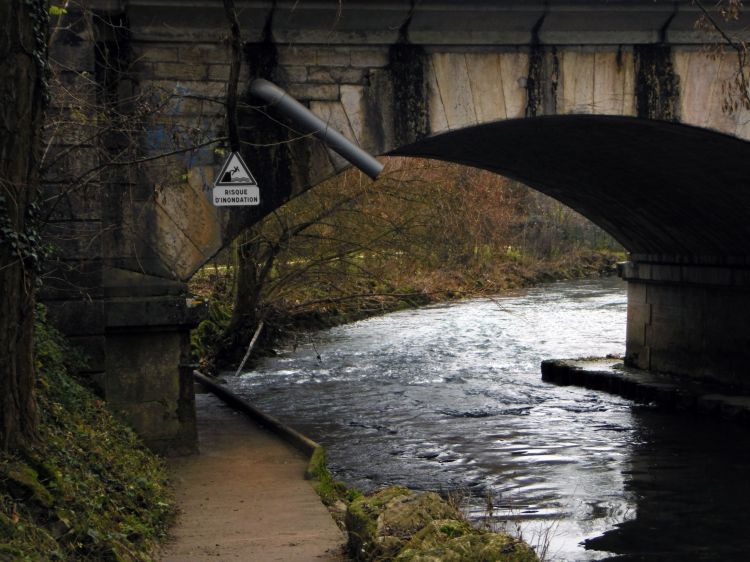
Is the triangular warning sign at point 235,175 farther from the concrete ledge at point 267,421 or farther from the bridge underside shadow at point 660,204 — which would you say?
the bridge underside shadow at point 660,204

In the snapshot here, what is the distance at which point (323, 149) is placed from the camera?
9.44m

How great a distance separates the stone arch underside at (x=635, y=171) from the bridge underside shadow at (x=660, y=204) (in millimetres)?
18

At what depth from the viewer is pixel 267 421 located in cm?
1116

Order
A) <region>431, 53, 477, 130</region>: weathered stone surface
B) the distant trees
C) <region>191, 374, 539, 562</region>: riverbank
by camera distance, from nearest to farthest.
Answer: <region>191, 374, 539, 562</region>: riverbank
<region>431, 53, 477, 130</region>: weathered stone surface
the distant trees

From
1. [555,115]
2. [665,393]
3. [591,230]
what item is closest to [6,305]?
[555,115]

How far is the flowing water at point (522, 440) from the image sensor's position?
8719mm

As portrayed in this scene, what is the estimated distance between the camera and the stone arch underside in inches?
440

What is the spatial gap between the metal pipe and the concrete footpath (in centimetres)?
257

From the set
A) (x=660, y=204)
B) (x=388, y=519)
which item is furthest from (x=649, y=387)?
(x=388, y=519)

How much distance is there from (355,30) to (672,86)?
323cm

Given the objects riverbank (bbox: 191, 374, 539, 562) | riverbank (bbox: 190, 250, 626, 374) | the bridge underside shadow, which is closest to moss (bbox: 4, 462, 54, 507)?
riverbank (bbox: 191, 374, 539, 562)

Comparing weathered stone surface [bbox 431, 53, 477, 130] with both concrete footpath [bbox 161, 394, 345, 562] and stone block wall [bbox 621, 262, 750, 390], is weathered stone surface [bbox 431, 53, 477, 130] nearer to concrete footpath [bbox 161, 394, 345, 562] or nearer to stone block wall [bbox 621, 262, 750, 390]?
concrete footpath [bbox 161, 394, 345, 562]

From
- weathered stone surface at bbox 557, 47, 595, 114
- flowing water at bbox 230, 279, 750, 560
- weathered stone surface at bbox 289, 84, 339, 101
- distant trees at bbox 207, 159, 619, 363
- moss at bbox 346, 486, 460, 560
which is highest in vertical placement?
weathered stone surface at bbox 557, 47, 595, 114

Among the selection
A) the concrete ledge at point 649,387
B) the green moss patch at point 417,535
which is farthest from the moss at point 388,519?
the concrete ledge at point 649,387
